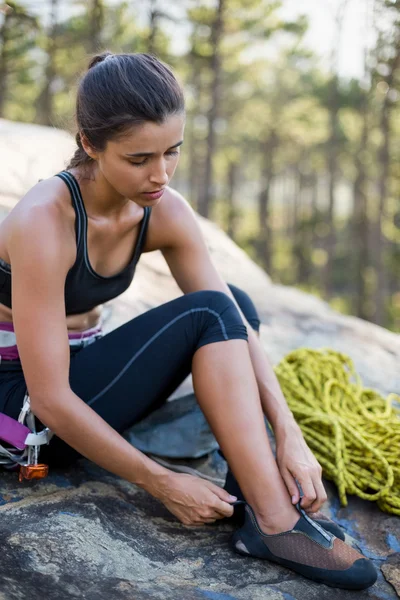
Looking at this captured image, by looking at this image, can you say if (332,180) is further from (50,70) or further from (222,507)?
(222,507)

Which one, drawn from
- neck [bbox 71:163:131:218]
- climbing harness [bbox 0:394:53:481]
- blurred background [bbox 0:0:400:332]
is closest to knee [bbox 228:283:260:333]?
neck [bbox 71:163:131:218]

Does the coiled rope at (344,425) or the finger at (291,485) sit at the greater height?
the finger at (291,485)

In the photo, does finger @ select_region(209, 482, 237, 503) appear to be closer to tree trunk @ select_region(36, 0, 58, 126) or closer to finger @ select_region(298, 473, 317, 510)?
finger @ select_region(298, 473, 317, 510)

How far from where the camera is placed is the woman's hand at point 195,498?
6.16 feet

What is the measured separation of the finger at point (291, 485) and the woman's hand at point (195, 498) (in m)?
0.16

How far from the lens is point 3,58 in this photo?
1406 cm

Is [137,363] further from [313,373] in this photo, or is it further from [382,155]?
[382,155]

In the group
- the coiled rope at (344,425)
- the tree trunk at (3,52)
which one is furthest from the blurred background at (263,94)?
the coiled rope at (344,425)

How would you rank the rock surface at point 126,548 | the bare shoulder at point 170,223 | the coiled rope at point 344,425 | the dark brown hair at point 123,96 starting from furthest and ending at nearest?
the coiled rope at point 344,425 < the bare shoulder at point 170,223 < the dark brown hair at point 123,96 < the rock surface at point 126,548

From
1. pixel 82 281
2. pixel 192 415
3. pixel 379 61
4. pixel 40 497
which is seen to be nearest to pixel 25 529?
pixel 40 497

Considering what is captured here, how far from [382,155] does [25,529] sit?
14.0m

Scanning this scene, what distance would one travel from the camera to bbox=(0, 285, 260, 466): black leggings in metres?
1.99

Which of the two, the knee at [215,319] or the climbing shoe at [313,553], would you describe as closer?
the climbing shoe at [313,553]

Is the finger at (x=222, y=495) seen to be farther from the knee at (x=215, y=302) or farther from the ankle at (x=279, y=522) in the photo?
the knee at (x=215, y=302)
